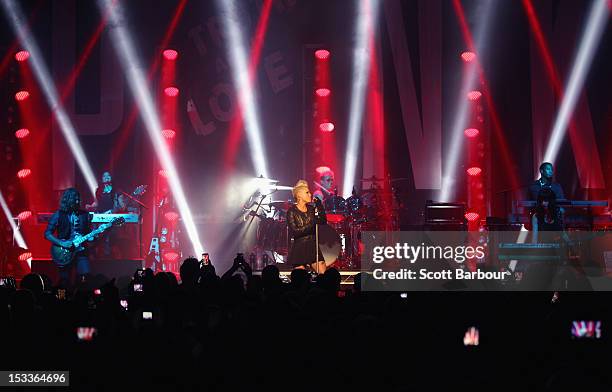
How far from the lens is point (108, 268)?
891 cm

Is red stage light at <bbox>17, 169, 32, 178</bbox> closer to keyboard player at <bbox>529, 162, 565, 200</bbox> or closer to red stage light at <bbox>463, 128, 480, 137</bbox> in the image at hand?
red stage light at <bbox>463, 128, 480, 137</bbox>

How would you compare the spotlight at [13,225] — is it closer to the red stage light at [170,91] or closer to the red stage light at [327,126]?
the red stage light at [170,91]

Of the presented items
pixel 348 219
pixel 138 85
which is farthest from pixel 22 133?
pixel 348 219

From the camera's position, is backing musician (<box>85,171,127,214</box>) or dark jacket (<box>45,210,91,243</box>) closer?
dark jacket (<box>45,210,91,243</box>)

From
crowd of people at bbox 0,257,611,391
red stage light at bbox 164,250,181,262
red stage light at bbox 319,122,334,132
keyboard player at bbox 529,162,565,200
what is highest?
red stage light at bbox 319,122,334,132

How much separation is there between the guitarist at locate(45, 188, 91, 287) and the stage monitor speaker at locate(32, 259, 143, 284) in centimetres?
15

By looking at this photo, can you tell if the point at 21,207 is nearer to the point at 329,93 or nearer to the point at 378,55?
the point at 329,93

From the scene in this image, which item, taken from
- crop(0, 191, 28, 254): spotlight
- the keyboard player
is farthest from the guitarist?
the keyboard player

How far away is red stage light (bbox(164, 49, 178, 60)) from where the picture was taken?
14.7 metres

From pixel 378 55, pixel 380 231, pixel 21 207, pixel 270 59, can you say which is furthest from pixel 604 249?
pixel 21 207

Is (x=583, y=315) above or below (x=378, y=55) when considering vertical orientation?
below

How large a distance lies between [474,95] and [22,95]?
29.5 ft

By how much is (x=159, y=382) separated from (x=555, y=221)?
7374mm

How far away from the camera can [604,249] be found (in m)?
11.1
